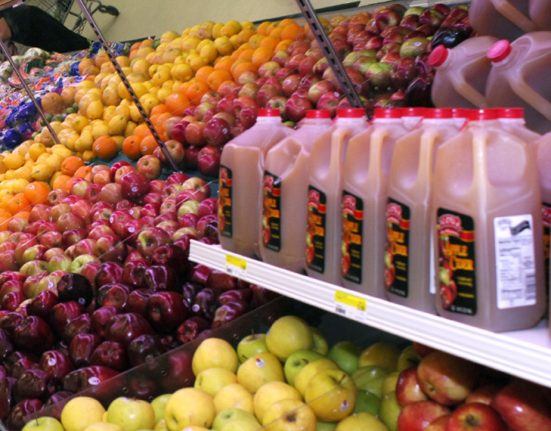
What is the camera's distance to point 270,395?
1899 millimetres

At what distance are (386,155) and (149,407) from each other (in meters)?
1.08

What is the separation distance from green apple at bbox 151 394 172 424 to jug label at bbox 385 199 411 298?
0.98 metres

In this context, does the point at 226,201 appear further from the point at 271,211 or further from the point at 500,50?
the point at 500,50

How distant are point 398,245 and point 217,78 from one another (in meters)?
3.16

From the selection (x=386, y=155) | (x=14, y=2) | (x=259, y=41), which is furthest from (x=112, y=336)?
(x=259, y=41)

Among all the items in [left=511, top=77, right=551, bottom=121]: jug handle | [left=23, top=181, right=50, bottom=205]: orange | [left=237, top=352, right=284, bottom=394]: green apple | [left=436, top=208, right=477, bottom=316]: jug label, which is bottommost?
[left=23, top=181, right=50, bottom=205]: orange

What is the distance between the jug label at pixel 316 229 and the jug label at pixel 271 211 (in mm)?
126

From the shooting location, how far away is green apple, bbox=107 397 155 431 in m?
2.03

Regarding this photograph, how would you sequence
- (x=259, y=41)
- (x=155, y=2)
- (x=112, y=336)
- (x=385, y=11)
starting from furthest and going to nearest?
(x=155, y=2) → (x=259, y=41) → (x=385, y=11) → (x=112, y=336)

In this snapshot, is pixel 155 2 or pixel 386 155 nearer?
pixel 386 155

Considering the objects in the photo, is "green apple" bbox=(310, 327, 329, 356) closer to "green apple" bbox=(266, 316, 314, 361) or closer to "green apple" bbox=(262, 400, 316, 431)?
"green apple" bbox=(266, 316, 314, 361)

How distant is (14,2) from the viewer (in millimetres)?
3873

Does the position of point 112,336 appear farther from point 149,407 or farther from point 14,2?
point 14,2

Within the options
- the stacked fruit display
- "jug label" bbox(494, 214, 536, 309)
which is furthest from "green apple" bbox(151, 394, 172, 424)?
"jug label" bbox(494, 214, 536, 309)
